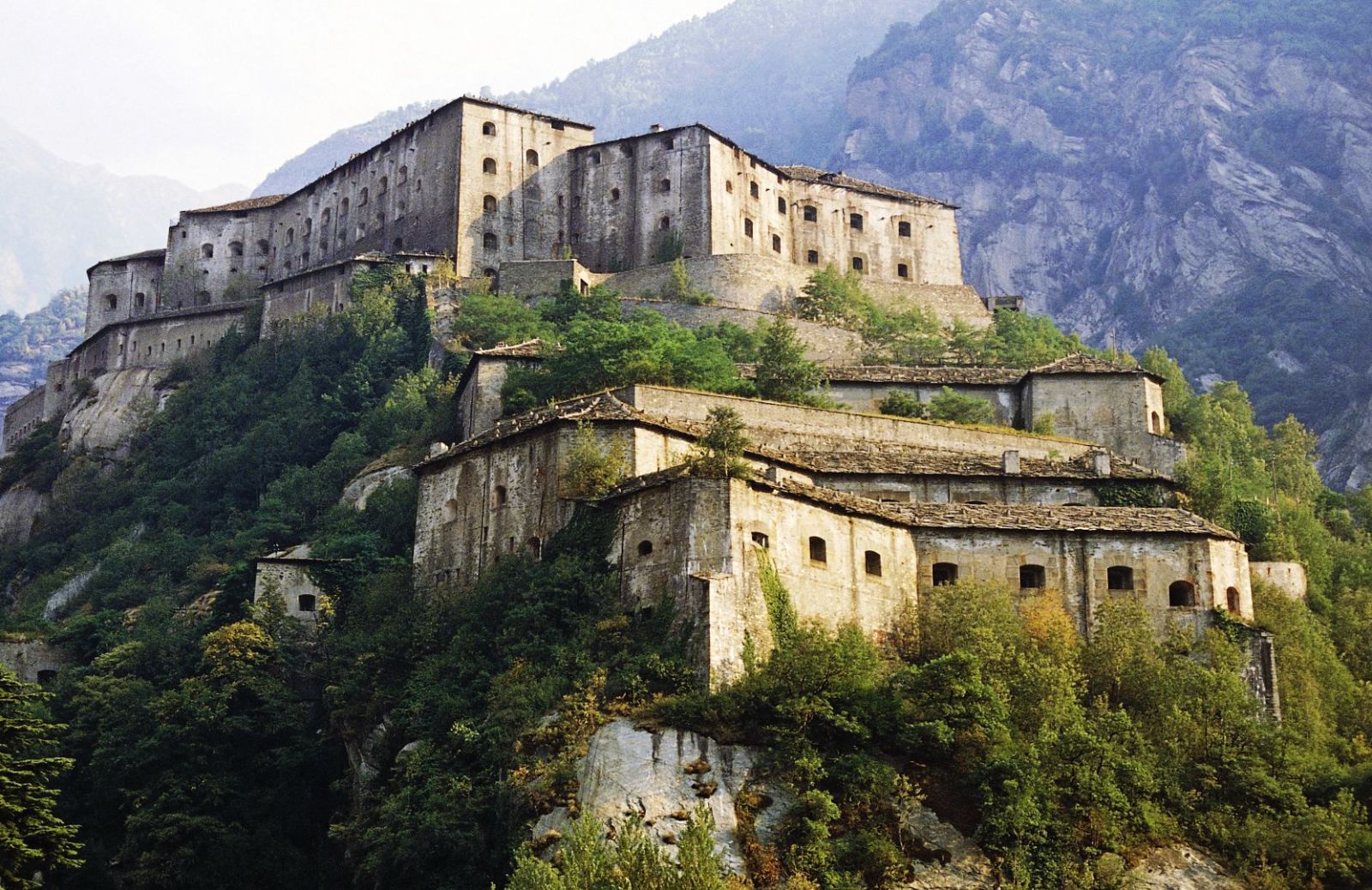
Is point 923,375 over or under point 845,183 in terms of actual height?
→ under

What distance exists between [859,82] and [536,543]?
138 meters

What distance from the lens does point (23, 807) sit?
31672 mm

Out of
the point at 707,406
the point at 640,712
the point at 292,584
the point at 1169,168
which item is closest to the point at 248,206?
the point at 292,584

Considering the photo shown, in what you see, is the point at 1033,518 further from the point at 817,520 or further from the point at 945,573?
the point at 817,520

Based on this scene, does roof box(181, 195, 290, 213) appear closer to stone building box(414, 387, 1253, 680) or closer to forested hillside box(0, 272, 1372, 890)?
forested hillside box(0, 272, 1372, 890)

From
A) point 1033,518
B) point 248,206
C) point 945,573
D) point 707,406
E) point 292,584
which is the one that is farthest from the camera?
point 248,206

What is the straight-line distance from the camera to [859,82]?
575 ft

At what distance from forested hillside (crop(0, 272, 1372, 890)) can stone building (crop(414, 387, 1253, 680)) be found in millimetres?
1058

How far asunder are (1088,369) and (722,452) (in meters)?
21.9

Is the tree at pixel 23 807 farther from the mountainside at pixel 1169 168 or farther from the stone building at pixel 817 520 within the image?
the mountainside at pixel 1169 168

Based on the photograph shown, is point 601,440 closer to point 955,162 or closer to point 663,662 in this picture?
point 663,662

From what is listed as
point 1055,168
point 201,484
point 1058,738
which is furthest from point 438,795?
point 1055,168

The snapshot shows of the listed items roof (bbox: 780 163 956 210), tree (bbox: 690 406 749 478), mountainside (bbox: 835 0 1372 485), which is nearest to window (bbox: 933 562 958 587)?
tree (bbox: 690 406 749 478)

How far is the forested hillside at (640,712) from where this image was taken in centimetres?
3597
